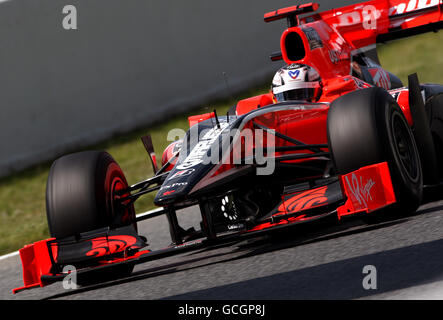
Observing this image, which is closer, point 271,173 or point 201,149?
point 201,149

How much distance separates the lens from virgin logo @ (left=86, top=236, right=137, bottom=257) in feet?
16.6

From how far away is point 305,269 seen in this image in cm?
439

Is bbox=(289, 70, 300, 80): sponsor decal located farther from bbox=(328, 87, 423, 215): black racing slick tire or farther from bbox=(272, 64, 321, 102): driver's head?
bbox=(328, 87, 423, 215): black racing slick tire

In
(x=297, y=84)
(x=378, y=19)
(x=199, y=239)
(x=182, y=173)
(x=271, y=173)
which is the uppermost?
(x=378, y=19)

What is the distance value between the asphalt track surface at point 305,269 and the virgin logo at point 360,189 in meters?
0.26

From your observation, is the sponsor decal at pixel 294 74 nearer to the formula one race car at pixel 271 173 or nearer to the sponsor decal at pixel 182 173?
the formula one race car at pixel 271 173

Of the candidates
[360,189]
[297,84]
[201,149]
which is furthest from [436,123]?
[201,149]

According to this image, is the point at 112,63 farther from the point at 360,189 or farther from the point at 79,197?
the point at 360,189

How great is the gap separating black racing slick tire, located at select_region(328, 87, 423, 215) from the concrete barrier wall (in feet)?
22.8

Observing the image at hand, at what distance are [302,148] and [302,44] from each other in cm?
142

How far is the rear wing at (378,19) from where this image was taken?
6.97 metres

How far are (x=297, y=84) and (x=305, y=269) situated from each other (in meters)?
2.09

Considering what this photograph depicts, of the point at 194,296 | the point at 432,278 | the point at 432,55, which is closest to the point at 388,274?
the point at 432,278

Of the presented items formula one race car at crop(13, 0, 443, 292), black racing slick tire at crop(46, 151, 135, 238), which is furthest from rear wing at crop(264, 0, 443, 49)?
black racing slick tire at crop(46, 151, 135, 238)
